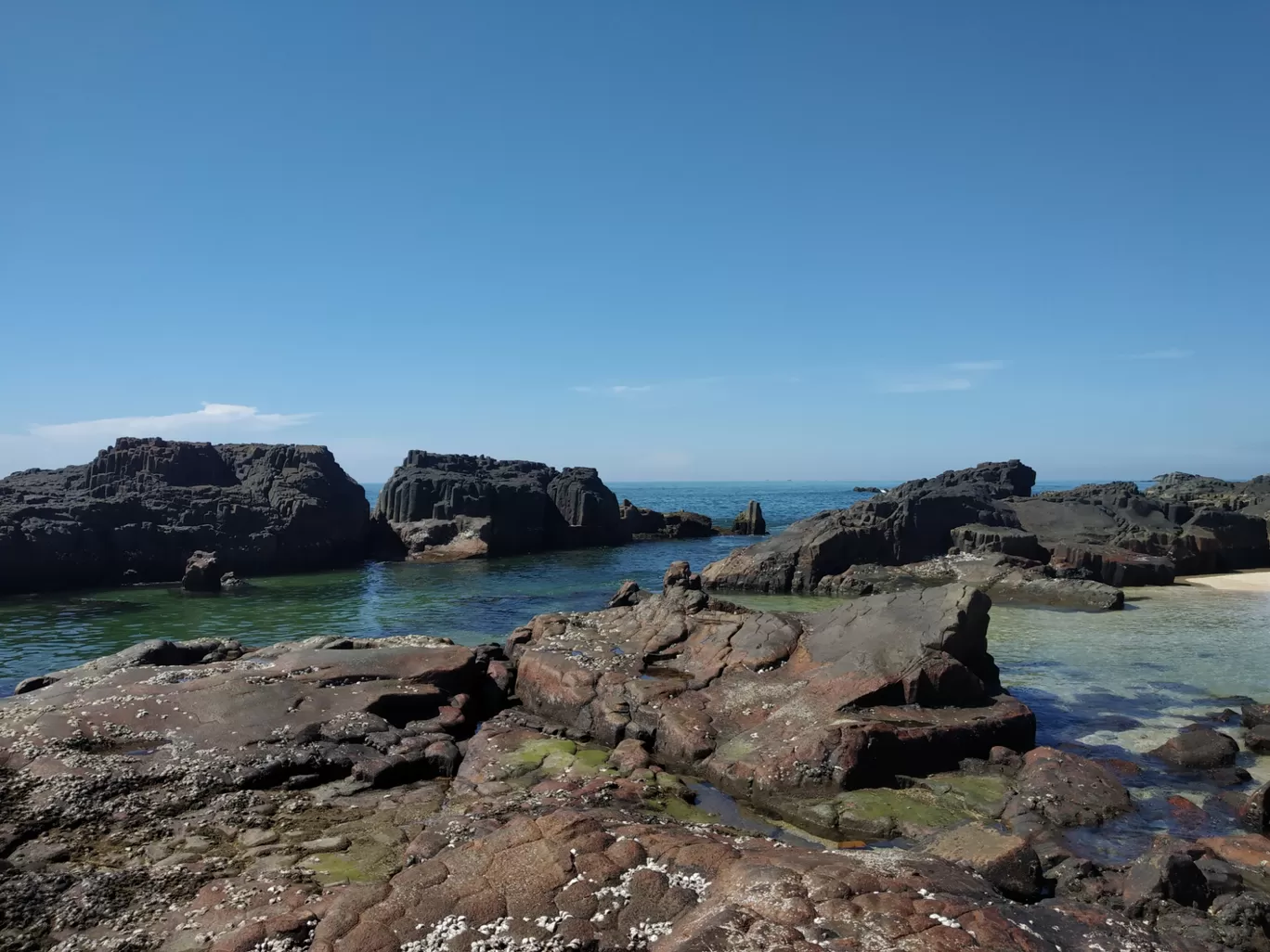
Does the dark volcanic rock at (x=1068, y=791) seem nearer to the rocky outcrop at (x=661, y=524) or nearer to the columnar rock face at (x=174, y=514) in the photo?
the columnar rock face at (x=174, y=514)

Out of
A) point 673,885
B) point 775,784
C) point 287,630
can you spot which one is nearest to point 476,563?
point 287,630

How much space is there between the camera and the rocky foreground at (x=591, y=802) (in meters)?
6.73

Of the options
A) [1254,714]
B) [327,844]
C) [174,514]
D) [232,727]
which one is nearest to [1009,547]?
[1254,714]

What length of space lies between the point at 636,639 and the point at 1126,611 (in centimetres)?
1880

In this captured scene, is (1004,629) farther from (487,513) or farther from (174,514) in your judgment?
(174,514)

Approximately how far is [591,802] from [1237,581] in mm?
34425

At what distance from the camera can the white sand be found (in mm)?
31656

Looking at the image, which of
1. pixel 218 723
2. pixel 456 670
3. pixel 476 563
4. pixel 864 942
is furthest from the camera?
pixel 476 563

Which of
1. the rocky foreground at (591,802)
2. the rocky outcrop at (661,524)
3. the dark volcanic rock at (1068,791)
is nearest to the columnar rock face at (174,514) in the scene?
the rocky outcrop at (661,524)

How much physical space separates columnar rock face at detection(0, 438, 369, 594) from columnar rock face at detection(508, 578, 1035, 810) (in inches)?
1241

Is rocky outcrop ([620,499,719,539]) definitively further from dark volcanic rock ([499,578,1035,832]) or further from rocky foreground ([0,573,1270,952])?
dark volcanic rock ([499,578,1035,832])

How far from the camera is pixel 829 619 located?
52.4ft

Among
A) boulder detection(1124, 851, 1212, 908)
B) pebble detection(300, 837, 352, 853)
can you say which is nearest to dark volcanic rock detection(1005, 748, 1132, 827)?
boulder detection(1124, 851, 1212, 908)

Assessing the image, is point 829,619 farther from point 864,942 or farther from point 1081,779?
point 864,942
